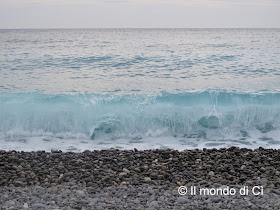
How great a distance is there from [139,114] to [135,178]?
15.8 ft

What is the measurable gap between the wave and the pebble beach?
8.58 feet

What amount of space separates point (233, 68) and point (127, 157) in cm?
1212

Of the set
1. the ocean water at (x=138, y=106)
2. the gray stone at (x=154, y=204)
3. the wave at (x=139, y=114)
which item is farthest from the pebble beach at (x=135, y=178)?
the wave at (x=139, y=114)

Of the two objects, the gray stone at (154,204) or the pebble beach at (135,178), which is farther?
the pebble beach at (135,178)

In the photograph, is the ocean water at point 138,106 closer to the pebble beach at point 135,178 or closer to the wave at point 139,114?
the wave at point 139,114

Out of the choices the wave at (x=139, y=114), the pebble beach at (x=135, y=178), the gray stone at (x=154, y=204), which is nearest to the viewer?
the gray stone at (x=154, y=204)

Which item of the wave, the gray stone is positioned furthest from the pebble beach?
the wave

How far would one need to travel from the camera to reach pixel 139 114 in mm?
9953

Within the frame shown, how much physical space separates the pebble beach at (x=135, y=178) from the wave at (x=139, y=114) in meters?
2.62

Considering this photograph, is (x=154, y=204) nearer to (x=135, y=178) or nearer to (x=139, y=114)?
(x=135, y=178)

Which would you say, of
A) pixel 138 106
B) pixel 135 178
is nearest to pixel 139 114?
pixel 138 106

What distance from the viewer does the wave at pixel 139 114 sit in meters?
9.14

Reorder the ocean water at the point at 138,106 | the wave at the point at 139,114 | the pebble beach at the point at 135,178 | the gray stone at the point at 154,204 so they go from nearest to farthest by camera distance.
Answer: the gray stone at the point at 154,204, the pebble beach at the point at 135,178, the ocean water at the point at 138,106, the wave at the point at 139,114

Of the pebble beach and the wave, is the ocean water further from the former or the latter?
the pebble beach
